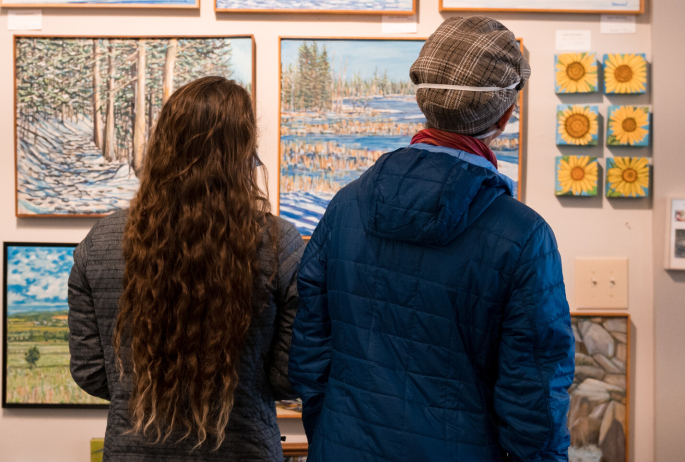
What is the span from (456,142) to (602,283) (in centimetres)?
148

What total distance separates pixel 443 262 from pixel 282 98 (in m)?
1.39

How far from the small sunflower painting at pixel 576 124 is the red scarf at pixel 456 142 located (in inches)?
51.0

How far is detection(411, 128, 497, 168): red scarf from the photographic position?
977 mm

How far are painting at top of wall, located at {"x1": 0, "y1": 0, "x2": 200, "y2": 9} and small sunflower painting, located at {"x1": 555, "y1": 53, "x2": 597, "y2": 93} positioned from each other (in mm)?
1415

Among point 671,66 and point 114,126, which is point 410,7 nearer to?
point 671,66

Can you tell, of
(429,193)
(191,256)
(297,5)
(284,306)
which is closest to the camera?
(429,193)

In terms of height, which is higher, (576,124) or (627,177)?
(576,124)

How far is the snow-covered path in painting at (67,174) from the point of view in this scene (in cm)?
212

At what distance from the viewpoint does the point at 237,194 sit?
1.09m

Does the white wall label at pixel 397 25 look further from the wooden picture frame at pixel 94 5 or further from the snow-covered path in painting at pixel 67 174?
the snow-covered path in painting at pixel 67 174

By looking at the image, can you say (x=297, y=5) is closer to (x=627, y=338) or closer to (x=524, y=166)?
(x=524, y=166)

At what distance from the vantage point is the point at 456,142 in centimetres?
98

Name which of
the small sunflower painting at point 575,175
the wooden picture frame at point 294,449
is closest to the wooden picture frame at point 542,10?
the small sunflower painting at point 575,175

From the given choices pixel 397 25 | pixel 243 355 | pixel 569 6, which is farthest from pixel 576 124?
pixel 243 355
